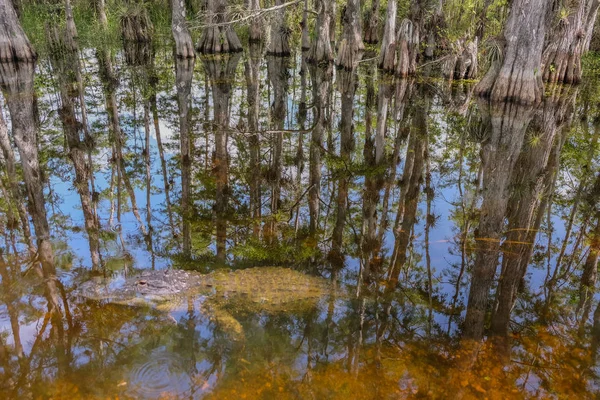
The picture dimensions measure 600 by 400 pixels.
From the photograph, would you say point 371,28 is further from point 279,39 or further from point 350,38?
point 350,38

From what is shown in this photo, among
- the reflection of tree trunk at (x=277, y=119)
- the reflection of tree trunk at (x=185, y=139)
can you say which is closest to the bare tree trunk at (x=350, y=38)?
the reflection of tree trunk at (x=277, y=119)

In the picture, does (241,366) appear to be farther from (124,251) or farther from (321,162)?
(321,162)

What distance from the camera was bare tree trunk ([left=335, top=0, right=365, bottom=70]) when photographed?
44.5 ft

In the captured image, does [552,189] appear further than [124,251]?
Yes

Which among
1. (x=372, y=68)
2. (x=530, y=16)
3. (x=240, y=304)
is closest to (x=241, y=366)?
(x=240, y=304)

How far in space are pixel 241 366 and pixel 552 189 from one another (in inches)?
213

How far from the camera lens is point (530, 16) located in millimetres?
8805

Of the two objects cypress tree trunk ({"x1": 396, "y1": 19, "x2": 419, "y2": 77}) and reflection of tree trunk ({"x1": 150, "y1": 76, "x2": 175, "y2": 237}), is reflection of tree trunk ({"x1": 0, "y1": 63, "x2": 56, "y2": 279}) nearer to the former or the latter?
reflection of tree trunk ({"x1": 150, "y1": 76, "x2": 175, "y2": 237})

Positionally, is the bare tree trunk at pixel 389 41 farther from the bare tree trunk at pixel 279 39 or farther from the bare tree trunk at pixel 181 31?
the bare tree trunk at pixel 181 31

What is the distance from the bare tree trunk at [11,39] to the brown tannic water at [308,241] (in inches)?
23.3

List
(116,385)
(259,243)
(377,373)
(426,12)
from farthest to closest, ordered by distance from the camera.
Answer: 1. (426,12)
2. (259,243)
3. (377,373)
4. (116,385)

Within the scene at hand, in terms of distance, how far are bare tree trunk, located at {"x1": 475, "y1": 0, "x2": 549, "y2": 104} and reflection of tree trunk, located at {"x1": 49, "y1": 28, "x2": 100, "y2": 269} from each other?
8.62 meters

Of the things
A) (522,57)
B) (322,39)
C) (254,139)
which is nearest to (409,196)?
(254,139)

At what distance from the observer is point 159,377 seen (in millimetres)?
3078
